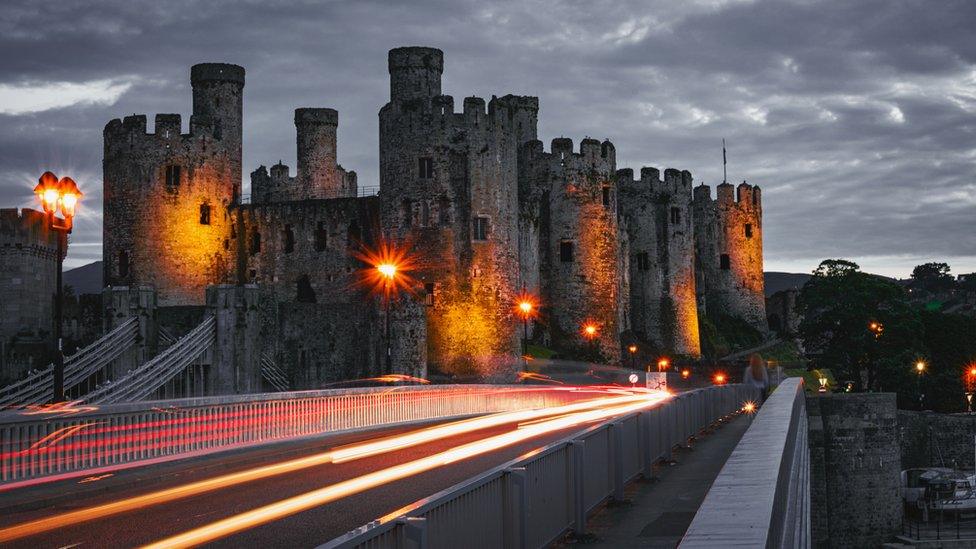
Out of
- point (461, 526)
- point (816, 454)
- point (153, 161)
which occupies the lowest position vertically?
point (816, 454)

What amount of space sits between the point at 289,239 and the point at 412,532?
59132 millimetres

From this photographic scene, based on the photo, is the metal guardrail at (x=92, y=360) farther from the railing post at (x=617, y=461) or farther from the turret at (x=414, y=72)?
the railing post at (x=617, y=461)

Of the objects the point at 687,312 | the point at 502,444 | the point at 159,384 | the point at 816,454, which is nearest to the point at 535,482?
the point at 502,444

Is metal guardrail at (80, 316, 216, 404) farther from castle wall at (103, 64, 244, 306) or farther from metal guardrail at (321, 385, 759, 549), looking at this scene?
metal guardrail at (321, 385, 759, 549)

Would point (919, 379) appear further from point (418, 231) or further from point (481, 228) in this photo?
point (418, 231)

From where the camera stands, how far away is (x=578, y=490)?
13156 millimetres

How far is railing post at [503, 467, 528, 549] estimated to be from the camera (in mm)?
10594

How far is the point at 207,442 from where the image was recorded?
21.9 m

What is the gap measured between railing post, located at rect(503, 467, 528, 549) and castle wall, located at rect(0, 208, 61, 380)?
168ft

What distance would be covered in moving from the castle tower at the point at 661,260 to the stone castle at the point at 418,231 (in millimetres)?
114

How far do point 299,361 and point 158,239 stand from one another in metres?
10.6


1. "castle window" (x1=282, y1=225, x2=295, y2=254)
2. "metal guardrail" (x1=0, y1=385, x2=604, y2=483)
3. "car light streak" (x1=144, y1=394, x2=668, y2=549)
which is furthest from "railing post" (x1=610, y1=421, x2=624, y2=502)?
"castle window" (x1=282, y1=225, x2=295, y2=254)

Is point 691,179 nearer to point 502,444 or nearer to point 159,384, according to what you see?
point 159,384

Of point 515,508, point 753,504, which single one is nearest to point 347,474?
point 515,508
